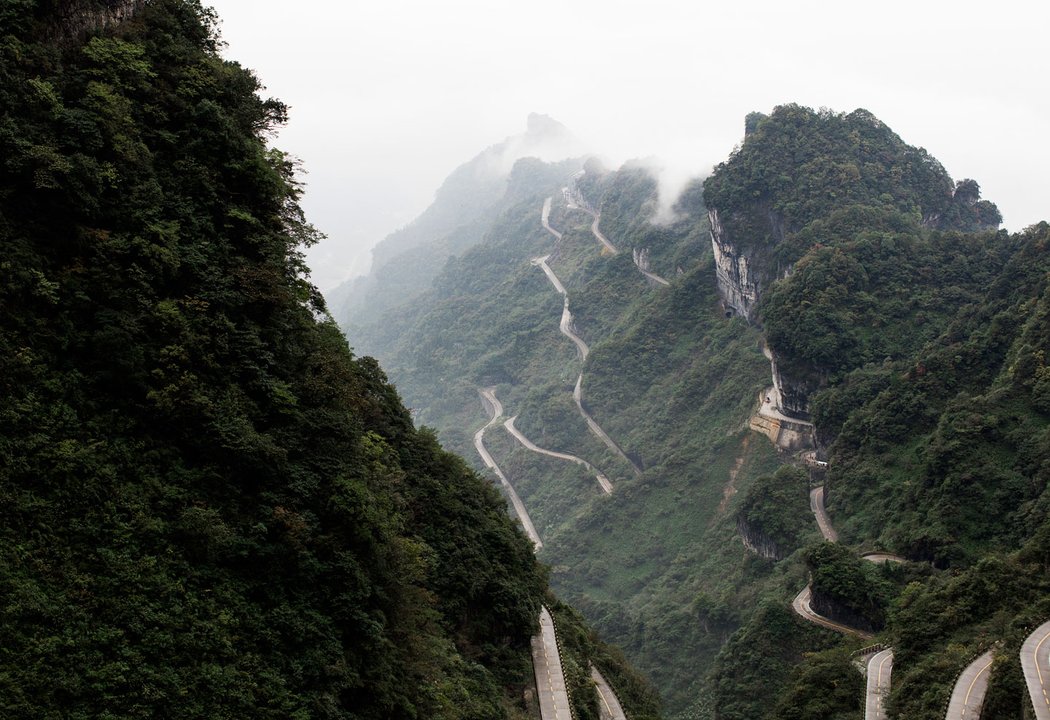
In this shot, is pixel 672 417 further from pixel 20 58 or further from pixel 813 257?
pixel 20 58

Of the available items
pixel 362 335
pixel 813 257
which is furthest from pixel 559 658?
pixel 362 335

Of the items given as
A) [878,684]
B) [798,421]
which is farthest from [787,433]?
[878,684]

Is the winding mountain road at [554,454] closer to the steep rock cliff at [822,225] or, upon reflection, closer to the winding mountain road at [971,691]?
the steep rock cliff at [822,225]

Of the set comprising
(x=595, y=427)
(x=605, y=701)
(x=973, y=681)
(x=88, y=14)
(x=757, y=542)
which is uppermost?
(x=595, y=427)

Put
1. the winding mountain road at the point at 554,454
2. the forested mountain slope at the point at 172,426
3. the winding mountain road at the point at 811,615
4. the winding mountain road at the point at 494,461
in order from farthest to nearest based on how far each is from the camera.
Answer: the winding mountain road at the point at 554,454
the winding mountain road at the point at 494,461
the winding mountain road at the point at 811,615
the forested mountain slope at the point at 172,426

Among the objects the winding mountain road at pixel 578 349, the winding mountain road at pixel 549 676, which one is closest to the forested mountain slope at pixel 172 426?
the winding mountain road at pixel 549 676

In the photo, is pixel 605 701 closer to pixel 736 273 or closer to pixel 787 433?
pixel 787 433

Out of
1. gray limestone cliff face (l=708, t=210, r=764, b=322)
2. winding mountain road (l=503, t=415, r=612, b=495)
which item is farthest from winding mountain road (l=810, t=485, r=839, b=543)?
gray limestone cliff face (l=708, t=210, r=764, b=322)
